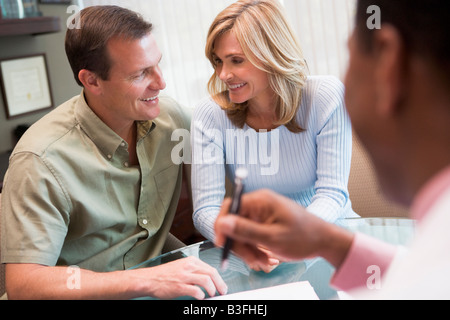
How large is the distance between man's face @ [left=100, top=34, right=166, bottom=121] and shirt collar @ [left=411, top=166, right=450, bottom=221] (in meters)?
1.15

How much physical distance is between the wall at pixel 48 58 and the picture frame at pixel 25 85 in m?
0.04

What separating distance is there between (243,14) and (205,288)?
90 cm

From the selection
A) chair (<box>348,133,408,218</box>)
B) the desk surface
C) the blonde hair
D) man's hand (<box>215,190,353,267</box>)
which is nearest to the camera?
man's hand (<box>215,190,353,267</box>)

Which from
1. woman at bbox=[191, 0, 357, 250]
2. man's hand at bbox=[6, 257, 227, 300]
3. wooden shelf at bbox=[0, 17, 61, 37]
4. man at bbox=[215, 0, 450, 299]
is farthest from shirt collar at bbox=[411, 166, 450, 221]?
wooden shelf at bbox=[0, 17, 61, 37]

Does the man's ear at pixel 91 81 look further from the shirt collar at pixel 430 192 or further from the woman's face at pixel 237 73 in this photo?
the shirt collar at pixel 430 192

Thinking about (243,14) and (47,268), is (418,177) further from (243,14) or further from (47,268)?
(243,14)

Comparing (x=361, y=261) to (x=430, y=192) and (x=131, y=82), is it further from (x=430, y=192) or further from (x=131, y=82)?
(x=131, y=82)

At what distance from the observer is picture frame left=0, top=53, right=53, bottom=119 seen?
9.22 ft

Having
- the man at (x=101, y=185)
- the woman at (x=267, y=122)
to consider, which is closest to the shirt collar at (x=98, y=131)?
the man at (x=101, y=185)

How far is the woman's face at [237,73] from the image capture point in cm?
160

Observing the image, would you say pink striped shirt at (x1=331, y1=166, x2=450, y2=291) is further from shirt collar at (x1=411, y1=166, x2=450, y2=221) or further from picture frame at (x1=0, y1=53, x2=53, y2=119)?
picture frame at (x1=0, y1=53, x2=53, y2=119)

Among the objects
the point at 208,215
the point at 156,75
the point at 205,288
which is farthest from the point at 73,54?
the point at 205,288

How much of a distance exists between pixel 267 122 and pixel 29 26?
5.62 feet
